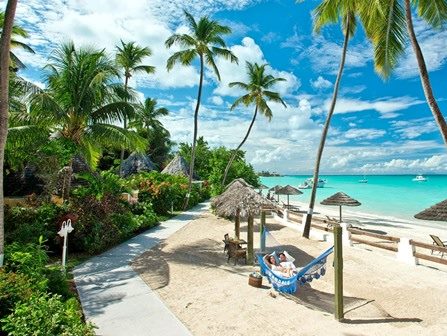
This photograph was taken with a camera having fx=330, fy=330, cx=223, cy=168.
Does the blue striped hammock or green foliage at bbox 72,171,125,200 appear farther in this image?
green foliage at bbox 72,171,125,200

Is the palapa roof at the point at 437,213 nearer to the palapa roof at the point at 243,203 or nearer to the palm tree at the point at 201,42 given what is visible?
the palapa roof at the point at 243,203

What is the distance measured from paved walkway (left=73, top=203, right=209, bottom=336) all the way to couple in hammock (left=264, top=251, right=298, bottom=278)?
2950 millimetres

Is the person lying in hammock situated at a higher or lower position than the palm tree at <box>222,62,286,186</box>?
lower

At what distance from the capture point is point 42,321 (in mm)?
4305

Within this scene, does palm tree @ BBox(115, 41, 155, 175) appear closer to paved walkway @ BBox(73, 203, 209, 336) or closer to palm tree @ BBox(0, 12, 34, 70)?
palm tree @ BBox(0, 12, 34, 70)

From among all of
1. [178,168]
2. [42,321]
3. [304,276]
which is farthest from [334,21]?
[178,168]

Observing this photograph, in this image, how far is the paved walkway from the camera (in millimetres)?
5613

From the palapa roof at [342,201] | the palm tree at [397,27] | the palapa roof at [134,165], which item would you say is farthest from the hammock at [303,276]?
the palapa roof at [134,165]

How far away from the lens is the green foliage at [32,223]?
853 cm

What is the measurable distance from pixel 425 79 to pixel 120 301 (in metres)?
8.34

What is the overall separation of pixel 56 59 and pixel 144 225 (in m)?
7.60

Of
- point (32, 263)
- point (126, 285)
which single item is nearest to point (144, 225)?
point (126, 285)

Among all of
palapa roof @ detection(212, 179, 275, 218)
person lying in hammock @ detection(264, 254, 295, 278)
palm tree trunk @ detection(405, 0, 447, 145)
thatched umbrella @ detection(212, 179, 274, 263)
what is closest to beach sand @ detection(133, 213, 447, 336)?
person lying in hammock @ detection(264, 254, 295, 278)

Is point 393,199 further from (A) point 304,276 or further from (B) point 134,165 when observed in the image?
(A) point 304,276
